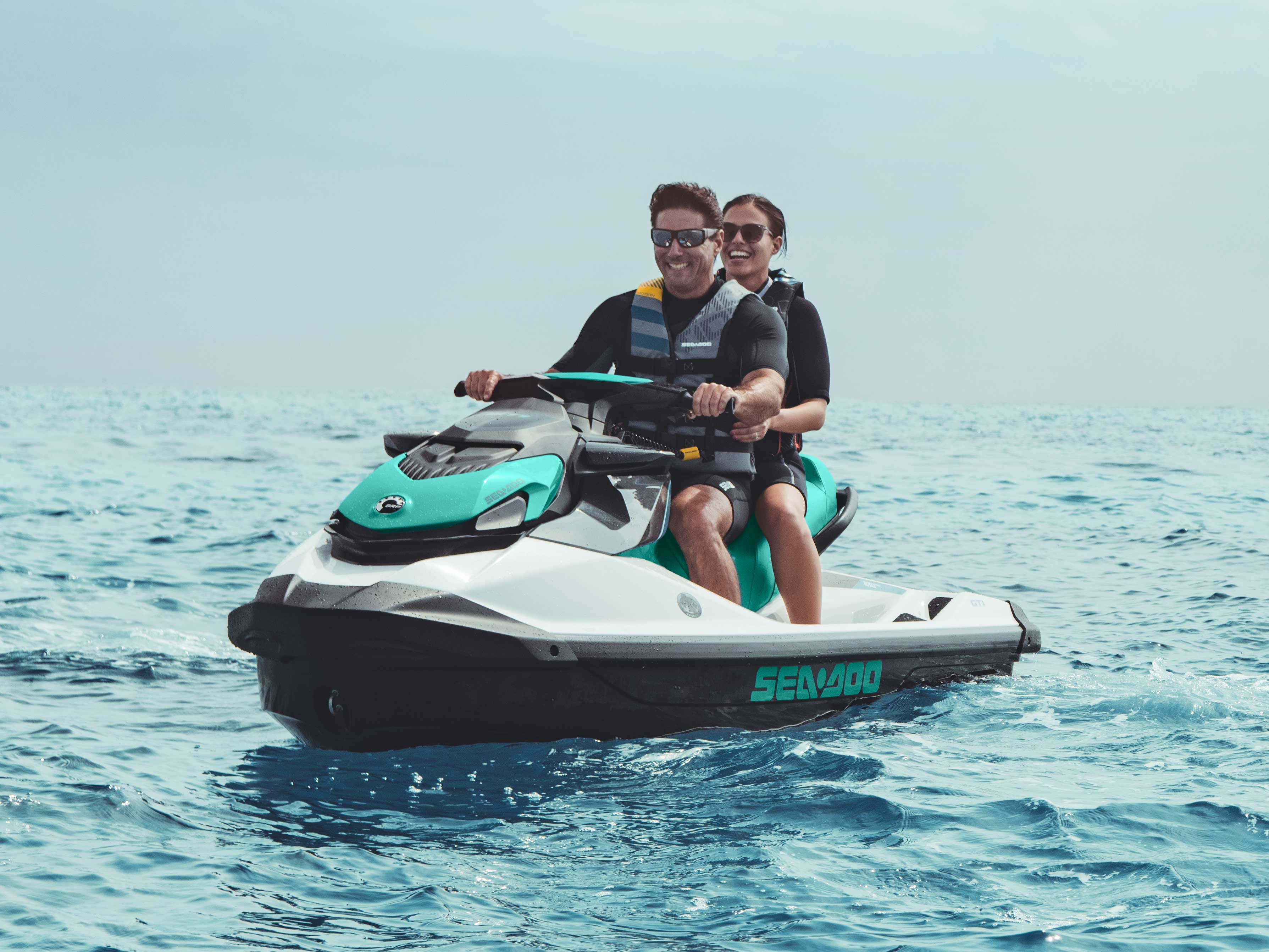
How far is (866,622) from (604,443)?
1855 millimetres

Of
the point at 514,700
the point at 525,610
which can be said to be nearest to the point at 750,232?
the point at 525,610

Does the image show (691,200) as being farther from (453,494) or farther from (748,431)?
(453,494)

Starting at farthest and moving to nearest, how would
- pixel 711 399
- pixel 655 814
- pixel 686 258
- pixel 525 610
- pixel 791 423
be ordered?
pixel 791 423
pixel 686 258
pixel 711 399
pixel 525 610
pixel 655 814

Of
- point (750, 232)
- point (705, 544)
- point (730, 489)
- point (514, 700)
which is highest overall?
point (750, 232)

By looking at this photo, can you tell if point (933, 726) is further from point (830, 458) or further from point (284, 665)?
point (830, 458)

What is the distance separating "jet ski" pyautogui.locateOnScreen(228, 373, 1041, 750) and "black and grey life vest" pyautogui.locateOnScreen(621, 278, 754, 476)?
78mm

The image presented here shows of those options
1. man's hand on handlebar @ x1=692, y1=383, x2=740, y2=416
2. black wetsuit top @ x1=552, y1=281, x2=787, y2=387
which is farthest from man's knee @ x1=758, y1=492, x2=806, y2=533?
man's hand on handlebar @ x1=692, y1=383, x2=740, y2=416

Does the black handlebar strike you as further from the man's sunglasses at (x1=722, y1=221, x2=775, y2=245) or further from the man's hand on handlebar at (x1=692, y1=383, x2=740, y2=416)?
the man's sunglasses at (x1=722, y1=221, x2=775, y2=245)

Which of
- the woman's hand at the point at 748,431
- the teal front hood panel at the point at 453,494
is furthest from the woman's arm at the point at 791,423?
the teal front hood panel at the point at 453,494

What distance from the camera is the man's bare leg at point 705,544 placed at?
405 cm

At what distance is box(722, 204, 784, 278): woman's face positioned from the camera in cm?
477

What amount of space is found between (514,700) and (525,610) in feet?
0.80

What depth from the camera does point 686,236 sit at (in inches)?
162

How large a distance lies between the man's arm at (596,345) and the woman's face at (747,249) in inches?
21.7
